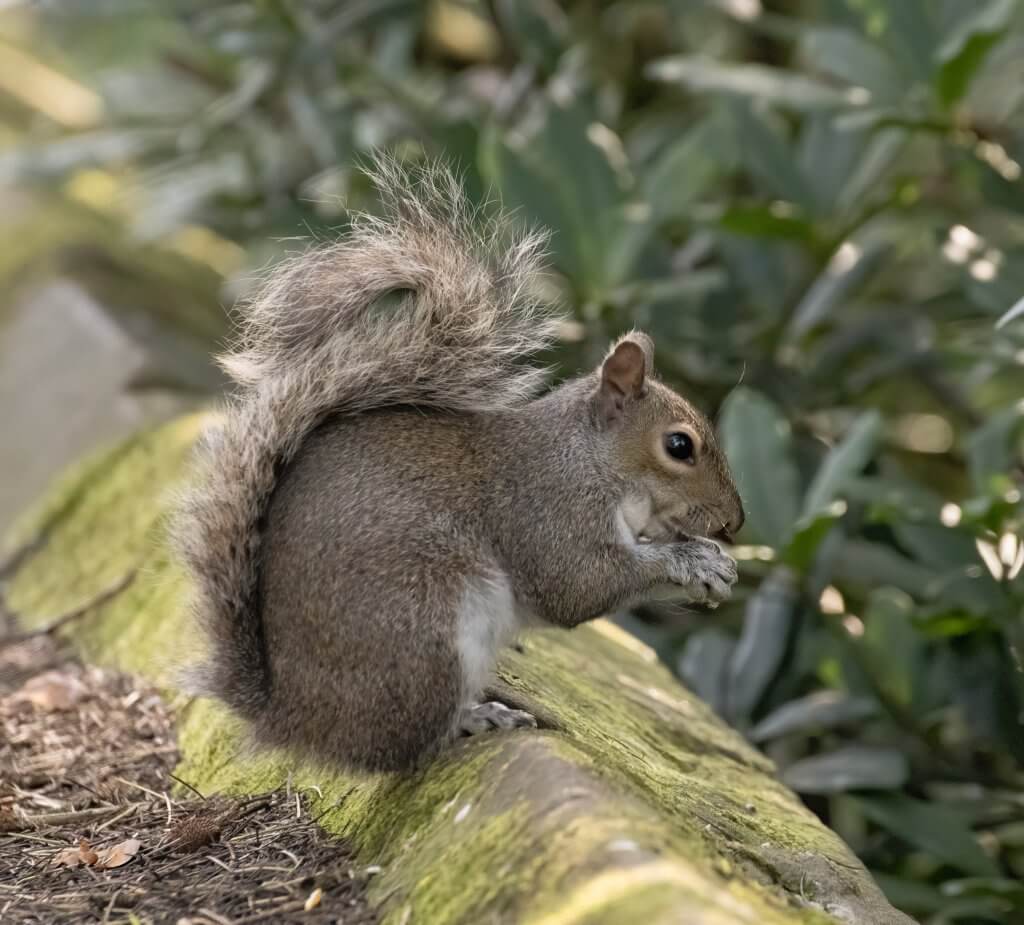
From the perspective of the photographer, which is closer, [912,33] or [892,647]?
[892,647]

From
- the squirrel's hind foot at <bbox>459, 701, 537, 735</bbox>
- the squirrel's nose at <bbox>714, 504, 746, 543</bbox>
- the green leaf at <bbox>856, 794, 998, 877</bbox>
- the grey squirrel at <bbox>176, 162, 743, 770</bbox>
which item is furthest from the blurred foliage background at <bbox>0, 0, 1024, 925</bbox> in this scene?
the squirrel's hind foot at <bbox>459, 701, 537, 735</bbox>

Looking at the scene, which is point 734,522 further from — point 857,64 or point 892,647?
point 857,64

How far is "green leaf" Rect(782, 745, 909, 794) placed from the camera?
2543mm

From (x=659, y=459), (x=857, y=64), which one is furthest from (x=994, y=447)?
(x=659, y=459)

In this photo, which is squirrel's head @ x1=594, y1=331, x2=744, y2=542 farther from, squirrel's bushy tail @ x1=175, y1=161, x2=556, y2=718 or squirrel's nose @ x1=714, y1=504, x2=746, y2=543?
squirrel's bushy tail @ x1=175, y1=161, x2=556, y2=718

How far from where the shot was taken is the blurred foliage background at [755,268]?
267cm

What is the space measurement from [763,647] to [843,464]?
427mm

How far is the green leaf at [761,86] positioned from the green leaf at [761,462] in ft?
2.37

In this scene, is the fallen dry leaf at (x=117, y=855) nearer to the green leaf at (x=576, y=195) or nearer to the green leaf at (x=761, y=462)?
the green leaf at (x=761, y=462)

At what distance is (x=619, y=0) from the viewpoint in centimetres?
454

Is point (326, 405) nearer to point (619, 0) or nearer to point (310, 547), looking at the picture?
point (310, 547)

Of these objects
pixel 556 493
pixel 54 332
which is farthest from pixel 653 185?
pixel 54 332

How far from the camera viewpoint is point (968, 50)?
265 cm

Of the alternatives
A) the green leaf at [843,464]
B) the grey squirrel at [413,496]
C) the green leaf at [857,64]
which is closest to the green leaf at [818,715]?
the green leaf at [843,464]
